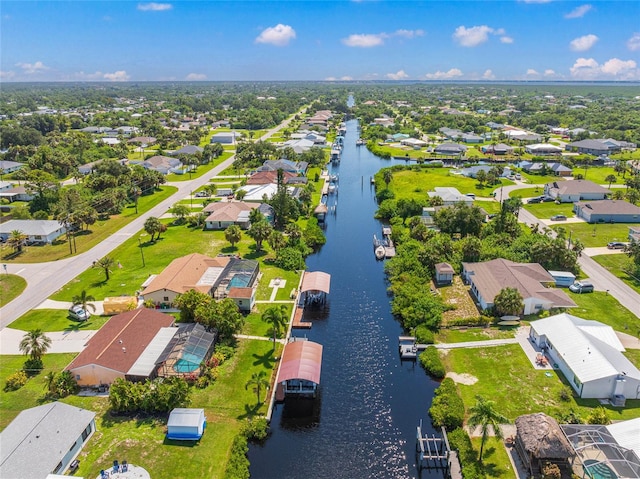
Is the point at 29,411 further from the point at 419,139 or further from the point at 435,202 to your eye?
the point at 419,139

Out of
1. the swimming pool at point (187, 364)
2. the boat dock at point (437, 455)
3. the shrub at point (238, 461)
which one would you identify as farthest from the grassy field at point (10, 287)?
the boat dock at point (437, 455)

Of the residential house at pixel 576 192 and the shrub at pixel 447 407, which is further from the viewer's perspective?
the residential house at pixel 576 192

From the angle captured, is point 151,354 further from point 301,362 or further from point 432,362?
point 432,362

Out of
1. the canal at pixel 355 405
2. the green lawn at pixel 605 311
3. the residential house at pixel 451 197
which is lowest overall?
the canal at pixel 355 405

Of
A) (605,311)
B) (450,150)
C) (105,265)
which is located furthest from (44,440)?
(450,150)

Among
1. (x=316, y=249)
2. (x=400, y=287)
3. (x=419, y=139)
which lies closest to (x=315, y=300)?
(x=400, y=287)

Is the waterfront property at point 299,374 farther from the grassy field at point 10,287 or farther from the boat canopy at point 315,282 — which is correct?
the grassy field at point 10,287
